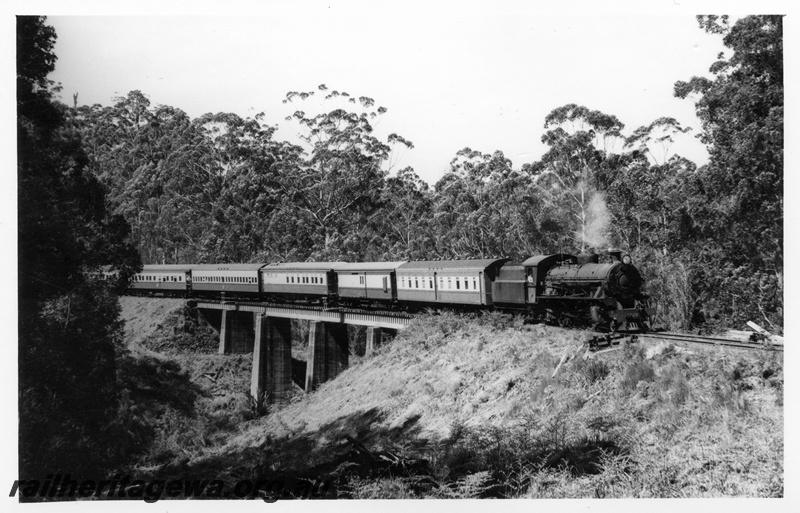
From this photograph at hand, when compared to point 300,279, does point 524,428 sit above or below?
below

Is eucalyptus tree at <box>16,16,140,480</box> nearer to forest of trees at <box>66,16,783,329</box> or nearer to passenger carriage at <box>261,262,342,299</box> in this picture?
forest of trees at <box>66,16,783,329</box>

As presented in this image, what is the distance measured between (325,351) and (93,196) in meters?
13.9

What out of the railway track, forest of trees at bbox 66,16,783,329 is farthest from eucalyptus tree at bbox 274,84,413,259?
the railway track

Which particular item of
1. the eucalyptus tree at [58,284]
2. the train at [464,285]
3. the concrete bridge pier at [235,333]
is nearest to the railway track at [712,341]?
the train at [464,285]

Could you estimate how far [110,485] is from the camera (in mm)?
11617

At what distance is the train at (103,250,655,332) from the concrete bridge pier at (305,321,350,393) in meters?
1.23

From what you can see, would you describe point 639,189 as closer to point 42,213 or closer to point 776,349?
point 776,349

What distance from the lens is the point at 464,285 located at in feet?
68.2

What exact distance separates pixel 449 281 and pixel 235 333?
17.8 m

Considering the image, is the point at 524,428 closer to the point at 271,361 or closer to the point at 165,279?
the point at 271,361

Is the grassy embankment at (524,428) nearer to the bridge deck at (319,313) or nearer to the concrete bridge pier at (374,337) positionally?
the bridge deck at (319,313)

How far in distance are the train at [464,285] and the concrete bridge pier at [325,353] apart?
1227mm

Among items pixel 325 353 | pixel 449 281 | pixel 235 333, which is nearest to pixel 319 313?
pixel 325 353

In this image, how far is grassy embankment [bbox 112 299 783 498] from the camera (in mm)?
9648
